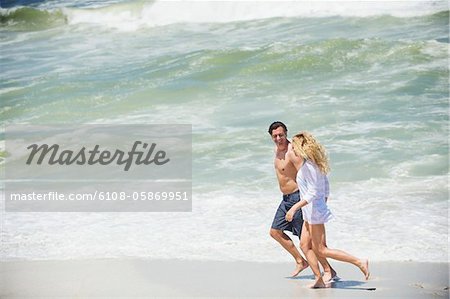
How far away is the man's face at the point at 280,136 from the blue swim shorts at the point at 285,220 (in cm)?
30

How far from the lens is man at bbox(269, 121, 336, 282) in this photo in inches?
230

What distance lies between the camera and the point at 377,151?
9930mm

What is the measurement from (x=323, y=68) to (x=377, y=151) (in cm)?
402

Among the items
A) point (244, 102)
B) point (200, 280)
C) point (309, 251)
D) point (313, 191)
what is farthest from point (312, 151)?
point (244, 102)

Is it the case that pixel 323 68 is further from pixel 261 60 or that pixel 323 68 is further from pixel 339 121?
pixel 339 121

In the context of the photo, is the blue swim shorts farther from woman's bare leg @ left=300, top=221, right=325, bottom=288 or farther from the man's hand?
the man's hand

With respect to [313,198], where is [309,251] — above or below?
below

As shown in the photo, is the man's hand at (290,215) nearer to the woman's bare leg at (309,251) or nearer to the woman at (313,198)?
the woman at (313,198)

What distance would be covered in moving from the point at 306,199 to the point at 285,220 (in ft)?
1.46

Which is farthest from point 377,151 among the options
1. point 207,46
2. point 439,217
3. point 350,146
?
point 207,46

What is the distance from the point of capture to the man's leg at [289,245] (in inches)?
241

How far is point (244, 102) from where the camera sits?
41.3 ft

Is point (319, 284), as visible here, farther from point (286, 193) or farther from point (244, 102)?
point (244, 102)

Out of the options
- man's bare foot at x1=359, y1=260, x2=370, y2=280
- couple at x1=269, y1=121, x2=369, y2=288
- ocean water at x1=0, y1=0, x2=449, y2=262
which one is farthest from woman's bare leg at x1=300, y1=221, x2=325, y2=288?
ocean water at x1=0, y1=0, x2=449, y2=262
